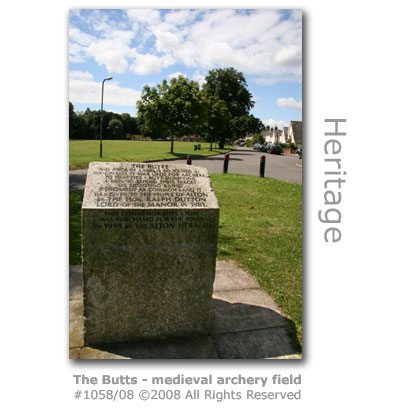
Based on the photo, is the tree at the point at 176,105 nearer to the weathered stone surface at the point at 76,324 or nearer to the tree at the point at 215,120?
the tree at the point at 215,120

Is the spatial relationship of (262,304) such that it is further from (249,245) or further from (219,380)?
(249,245)

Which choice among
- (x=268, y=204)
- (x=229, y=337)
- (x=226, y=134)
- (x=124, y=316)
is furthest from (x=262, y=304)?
(x=226, y=134)

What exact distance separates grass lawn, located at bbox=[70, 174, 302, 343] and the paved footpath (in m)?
0.19

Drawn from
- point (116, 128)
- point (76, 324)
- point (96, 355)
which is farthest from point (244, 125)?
point (96, 355)

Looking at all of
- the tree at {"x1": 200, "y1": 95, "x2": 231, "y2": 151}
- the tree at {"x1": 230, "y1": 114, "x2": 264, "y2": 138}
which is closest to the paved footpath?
the tree at {"x1": 200, "y1": 95, "x2": 231, "y2": 151}

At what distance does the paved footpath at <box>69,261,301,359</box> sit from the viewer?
2.79 metres

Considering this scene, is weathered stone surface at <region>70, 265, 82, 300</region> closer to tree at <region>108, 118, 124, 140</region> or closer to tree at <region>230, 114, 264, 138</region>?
tree at <region>108, 118, 124, 140</region>

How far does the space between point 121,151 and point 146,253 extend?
6809mm

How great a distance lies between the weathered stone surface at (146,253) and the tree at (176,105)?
13.6 meters

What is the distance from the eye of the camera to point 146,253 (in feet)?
8.80

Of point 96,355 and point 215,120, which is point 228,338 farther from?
point 215,120

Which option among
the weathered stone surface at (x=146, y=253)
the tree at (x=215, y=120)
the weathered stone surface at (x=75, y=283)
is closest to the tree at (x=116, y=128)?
the weathered stone surface at (x=75, y=283)

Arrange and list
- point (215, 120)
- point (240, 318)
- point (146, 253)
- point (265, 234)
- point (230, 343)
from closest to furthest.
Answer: point (146, 253)
point (230, 343)
point (240, 318)
point (265, 234)
point (215, 120)

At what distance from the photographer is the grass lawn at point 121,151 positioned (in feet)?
18.4
